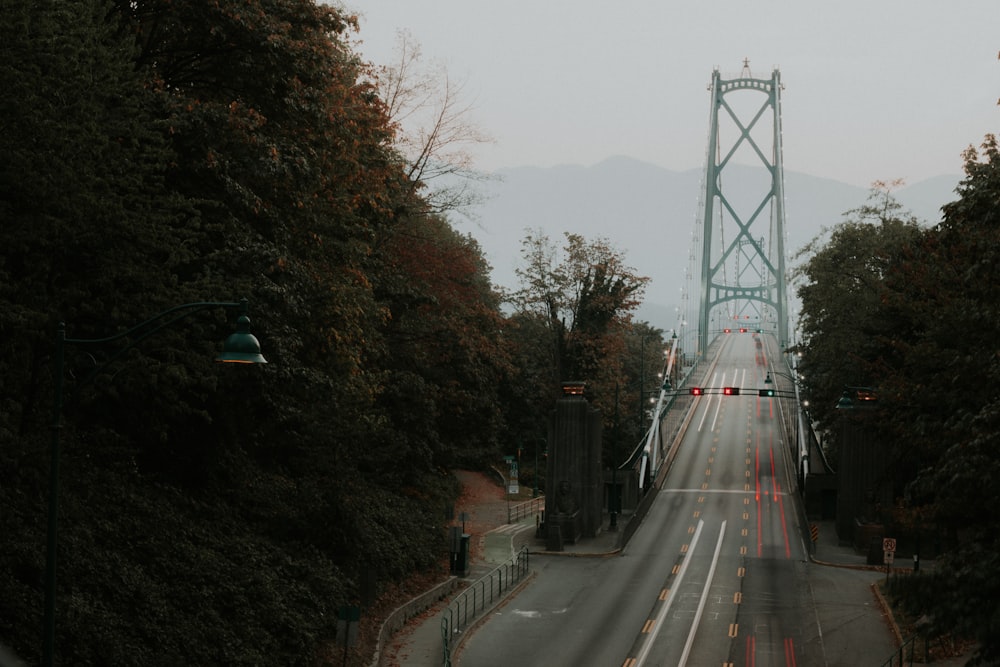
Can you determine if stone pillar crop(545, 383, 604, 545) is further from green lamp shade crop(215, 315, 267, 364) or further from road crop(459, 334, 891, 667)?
green lamp shade crop(215, 315, 267, 364)

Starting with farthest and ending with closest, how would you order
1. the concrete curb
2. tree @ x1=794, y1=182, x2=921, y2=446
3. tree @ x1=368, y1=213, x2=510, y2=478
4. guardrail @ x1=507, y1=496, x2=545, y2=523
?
tree @ x1=794, y1=182, x2=921, y2=446 → guardrail @ x1=507, y1=496, x2=545, y2=523 → tree @ x1=368, y1=213, x2=510, y2=478 → the concrete curb

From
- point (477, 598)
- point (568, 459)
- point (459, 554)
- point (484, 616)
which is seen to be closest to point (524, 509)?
point (568, 459)

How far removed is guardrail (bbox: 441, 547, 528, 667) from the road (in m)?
0.60

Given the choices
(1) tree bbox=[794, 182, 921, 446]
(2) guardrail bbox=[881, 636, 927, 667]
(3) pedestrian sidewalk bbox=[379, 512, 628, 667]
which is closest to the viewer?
(2) guardrail bbox=[881, 636, 927, 667]

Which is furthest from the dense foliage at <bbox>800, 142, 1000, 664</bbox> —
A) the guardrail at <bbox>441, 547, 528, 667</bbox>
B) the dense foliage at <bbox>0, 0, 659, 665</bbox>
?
the guardrail at <bbox>441, 547, 528, 667</bbox>

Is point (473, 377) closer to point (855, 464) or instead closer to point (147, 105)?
point (855, 464)

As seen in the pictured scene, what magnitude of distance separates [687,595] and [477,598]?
7076mm

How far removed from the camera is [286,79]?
27.7 metres

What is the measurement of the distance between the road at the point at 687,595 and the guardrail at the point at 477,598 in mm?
603

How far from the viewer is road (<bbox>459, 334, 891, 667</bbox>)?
28.7m

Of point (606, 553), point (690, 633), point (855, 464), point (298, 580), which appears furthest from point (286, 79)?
point (855, 464)

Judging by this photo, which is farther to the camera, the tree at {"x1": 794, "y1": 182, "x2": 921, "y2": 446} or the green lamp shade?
the tree at {"x1": 794, "y1": 182, "x2": 921, "y2": 446}

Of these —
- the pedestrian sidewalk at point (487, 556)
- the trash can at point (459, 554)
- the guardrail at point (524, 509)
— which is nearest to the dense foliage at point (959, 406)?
the pedestrian sidewalk at point (487, 556)

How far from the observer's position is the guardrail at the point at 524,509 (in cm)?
5789
